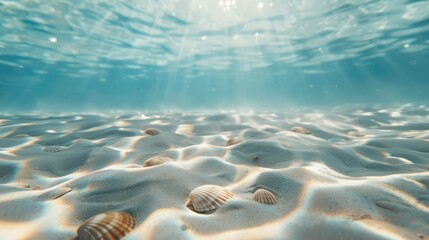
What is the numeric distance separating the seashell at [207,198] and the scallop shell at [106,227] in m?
0.55

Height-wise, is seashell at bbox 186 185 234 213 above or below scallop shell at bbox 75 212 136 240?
above

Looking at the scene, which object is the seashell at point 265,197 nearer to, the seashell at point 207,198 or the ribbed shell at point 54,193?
the seashell at point 207,198

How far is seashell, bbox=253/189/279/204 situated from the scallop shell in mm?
1182

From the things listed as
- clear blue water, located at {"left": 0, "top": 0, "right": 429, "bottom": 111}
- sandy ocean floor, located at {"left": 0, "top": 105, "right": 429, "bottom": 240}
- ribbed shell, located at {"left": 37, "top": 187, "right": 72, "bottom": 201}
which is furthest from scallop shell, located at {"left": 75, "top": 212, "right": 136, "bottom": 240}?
clear blue water, located at {"left": 0, "top": 0, "right": 429, "bottom": 111}

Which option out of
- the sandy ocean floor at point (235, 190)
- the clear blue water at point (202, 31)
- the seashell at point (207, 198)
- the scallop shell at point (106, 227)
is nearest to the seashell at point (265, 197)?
the sandy ocean floor at point (235, 190)

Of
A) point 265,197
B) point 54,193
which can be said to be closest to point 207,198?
point 265,197

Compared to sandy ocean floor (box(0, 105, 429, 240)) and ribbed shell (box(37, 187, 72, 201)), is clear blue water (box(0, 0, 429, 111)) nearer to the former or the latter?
sandy ocean floor (box(0, 105, 429, 240))

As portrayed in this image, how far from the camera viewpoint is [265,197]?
235 cm

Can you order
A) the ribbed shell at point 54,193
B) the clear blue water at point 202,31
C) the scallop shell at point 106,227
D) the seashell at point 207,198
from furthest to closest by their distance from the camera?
the clear blue water at point 202,31
the ribbed shell at point 54,193
the seashell at point 207,198
the scallop shell at point 106,227

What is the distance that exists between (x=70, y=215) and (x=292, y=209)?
203 centimetres

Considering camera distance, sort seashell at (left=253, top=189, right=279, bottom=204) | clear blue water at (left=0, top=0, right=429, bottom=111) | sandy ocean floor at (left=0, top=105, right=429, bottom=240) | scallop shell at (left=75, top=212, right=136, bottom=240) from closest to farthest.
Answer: scallop shell at (left=75, top=212, right=136, bottom=240)
sandy ocean floor at (left=0, top=105, right=429, bottom=240)
seashell at (left=253, top=189, right=279, bottom=204)
clear blue water at (left=0, top=0, right=429, bottom=111)

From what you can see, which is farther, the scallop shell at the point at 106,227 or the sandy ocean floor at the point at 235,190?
the sandy ocean floor at the point at 235,190

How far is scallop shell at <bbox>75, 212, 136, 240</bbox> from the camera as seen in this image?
175 centimetres

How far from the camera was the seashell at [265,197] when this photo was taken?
7.58 feet
